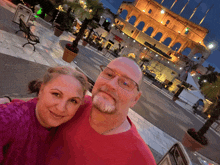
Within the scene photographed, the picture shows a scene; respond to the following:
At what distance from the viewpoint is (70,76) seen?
4.20 feet

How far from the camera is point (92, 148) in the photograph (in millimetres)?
1203

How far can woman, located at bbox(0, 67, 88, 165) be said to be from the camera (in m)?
0.99

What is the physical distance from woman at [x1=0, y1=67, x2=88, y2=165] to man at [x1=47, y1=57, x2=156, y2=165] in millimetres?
181

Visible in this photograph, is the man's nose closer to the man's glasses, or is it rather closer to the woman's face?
the man's glasses

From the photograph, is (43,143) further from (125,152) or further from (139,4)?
(139,4)

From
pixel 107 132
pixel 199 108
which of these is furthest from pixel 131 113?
pixel 199 108

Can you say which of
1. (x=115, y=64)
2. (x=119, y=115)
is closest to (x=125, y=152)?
(x=119, y=115)

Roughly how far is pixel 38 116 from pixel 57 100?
0.79 feet

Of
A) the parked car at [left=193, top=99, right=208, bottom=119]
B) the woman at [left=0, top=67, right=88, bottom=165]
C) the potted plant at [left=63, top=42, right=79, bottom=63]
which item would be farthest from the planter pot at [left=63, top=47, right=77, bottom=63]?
the parked car at [left=193, top=99, right=208, bottom=119]

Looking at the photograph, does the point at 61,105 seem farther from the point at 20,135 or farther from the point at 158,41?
the point at 158,41

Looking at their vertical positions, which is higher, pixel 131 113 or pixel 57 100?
pixel 57 100

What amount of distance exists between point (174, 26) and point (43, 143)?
47.8 meters

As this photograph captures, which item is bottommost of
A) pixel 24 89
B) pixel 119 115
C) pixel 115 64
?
pixel 24 89

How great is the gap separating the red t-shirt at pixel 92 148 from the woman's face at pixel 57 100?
21 centimetres
